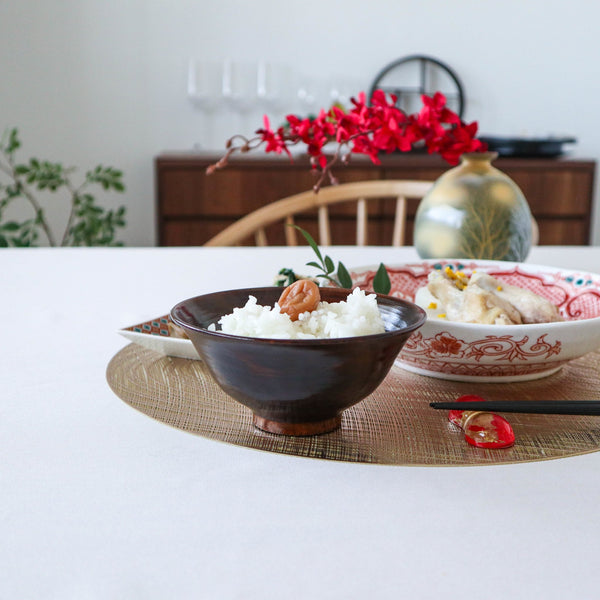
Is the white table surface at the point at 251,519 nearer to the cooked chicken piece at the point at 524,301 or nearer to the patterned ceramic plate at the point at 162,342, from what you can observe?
the patterned ceramic plate at the point at 162,342

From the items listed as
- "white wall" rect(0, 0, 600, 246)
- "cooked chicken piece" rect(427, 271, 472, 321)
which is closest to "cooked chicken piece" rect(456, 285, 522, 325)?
"cooked chicken piece" rect(427, 271, 472, 321)


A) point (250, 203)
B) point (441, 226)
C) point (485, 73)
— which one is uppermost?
point (485, 73)

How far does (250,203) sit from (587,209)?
144 centimetres

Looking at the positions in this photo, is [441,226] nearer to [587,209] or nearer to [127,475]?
[127,475]

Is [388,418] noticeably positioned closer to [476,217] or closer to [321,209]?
[476,217]

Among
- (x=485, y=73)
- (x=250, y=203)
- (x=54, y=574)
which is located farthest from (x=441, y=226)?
(x=485, y=73)

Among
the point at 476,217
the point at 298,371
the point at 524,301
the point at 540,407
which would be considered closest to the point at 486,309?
the point at 524,301

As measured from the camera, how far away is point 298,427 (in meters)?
0.56

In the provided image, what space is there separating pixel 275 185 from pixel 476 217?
81.7 inches

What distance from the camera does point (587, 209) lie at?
10.5 ft

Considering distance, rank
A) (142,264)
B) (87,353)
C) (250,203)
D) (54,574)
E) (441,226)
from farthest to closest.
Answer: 1. (250,203)
2. (142,264)
3. (441,226)
4. (87,353)
5. (54,574)

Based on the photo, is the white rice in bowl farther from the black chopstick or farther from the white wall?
the white wall

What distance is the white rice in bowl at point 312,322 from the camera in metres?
0.54

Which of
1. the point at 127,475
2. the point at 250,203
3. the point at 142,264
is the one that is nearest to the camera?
the point at 127,475
